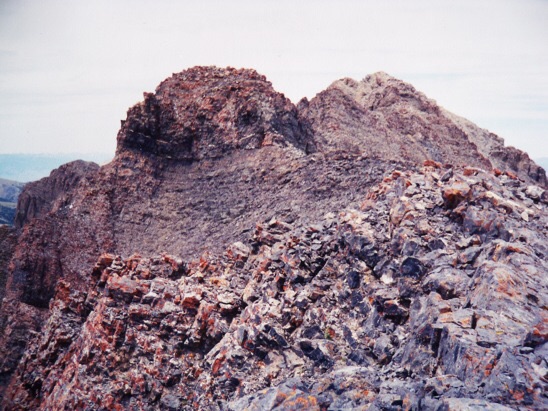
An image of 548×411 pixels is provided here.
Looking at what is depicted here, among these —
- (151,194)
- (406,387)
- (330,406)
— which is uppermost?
(151,194)

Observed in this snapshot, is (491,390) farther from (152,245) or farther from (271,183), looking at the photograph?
(152,245)

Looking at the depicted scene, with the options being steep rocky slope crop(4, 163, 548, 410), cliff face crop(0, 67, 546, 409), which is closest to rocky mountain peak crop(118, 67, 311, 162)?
cliff face crop(0, 67, 546, 409)

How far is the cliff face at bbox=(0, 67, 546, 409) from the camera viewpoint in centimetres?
985

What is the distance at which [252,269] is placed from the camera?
636 inches

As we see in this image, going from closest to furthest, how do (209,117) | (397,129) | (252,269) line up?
(252,269) → (209,117) → (397,129)

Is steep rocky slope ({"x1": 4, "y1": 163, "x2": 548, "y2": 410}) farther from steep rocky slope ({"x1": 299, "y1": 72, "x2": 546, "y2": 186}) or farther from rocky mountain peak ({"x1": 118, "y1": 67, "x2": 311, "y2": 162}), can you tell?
steep rocky slope ({"x1": 299, "y1": 72, "x2": 546, "y2": 186})

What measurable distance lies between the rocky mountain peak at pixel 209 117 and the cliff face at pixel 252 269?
0.11 metres

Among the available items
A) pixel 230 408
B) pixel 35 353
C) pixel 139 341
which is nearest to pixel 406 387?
pixel 230 408

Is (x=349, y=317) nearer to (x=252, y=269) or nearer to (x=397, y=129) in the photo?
(x=252, y=269)

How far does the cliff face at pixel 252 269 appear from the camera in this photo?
9.85 meters

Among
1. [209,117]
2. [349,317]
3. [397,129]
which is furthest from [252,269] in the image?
[397,129]

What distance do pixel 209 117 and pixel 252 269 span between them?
16.8m

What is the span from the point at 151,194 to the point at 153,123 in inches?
202

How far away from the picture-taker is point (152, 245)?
2667cm
